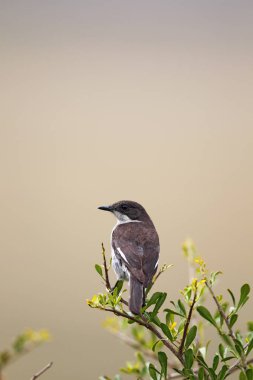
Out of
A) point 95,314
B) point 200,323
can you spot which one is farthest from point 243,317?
point 200,323

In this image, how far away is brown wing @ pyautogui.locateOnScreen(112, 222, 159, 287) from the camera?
4234 mm

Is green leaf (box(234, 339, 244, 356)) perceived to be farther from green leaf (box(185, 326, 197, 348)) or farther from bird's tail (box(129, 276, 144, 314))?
bird's tail (box(129, 276, 144, 314))

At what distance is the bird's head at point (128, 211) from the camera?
576 cm

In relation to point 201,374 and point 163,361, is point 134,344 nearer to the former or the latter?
point 163,361

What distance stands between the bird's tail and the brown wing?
40 mm

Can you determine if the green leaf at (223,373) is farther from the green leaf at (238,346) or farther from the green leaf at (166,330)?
the green leaf at (166,330)

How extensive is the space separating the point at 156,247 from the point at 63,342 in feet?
32.5

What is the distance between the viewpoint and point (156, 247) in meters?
4.56

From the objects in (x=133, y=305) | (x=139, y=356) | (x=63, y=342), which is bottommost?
(x=63, y=342)

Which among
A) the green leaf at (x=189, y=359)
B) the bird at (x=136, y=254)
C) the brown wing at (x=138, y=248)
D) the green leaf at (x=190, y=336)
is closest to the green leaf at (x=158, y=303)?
the green leaf at (x=190, y=336)

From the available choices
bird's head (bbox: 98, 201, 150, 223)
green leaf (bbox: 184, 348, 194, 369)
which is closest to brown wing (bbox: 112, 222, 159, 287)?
bird's head (bbox: 98, 201, 150, 223)

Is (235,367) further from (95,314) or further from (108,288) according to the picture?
(95,314)

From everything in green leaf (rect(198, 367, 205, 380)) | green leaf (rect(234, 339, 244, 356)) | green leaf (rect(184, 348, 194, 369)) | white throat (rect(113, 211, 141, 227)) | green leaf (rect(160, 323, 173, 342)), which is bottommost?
green leaf (rect(198, 367, 205, 380))

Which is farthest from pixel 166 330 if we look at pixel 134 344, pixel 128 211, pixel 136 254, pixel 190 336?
pixel 128 211
